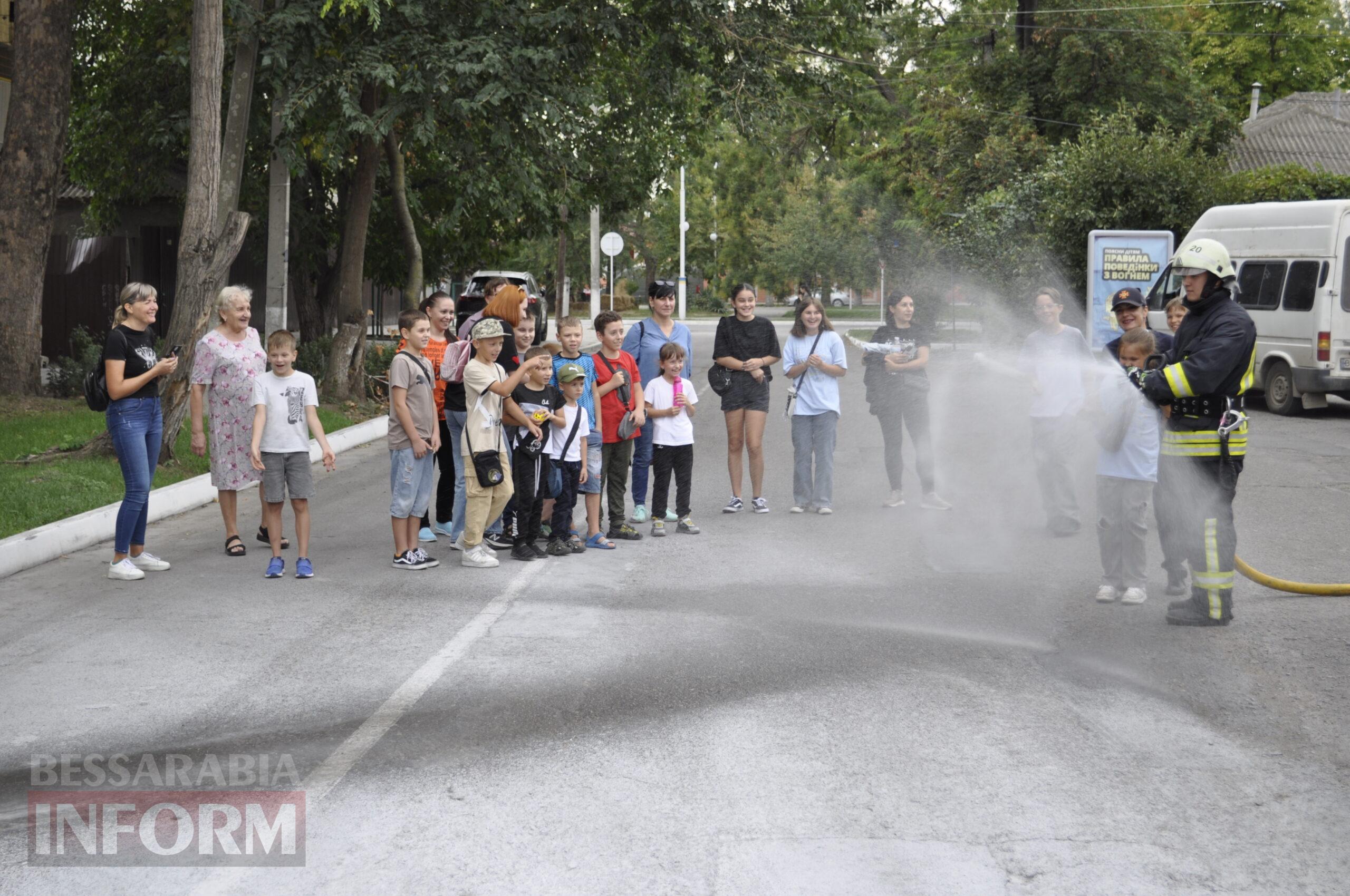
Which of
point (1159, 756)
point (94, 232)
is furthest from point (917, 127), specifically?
point (1159, 756)

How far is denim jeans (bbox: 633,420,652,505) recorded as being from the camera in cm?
1057

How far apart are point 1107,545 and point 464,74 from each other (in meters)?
10.7

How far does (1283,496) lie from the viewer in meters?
12.3

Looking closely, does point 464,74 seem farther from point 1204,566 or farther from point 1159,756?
point 1159,756

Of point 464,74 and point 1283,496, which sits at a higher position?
point 464,74

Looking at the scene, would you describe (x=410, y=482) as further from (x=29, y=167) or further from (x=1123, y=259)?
(x=1123, y=259)

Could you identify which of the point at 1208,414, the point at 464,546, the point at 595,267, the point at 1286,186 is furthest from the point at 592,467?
the point at 595,267

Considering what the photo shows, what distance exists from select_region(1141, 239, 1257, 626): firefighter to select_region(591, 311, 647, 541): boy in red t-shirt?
398 centimetres

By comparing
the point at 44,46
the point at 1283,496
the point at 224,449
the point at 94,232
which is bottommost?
the point at 1283,496

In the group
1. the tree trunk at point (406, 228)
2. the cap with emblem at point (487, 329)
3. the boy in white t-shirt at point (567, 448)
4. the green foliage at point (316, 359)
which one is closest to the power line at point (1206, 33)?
the tree trunk at point (406, 228)

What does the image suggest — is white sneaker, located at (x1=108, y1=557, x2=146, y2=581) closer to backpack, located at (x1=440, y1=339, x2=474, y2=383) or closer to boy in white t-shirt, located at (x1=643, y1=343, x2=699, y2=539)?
backpack, located at (x1=440, y1=339, x2=474, y2=383)

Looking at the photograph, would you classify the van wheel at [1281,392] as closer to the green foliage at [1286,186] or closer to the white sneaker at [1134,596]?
the green foliage at [1286,186]

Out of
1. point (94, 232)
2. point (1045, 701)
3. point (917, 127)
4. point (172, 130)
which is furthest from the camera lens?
point (917, 127)

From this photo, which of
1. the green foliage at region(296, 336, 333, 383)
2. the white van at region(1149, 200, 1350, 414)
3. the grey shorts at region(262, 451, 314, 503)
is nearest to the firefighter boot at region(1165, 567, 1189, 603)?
the grey shorts at region(262, 451, 314, 503)
